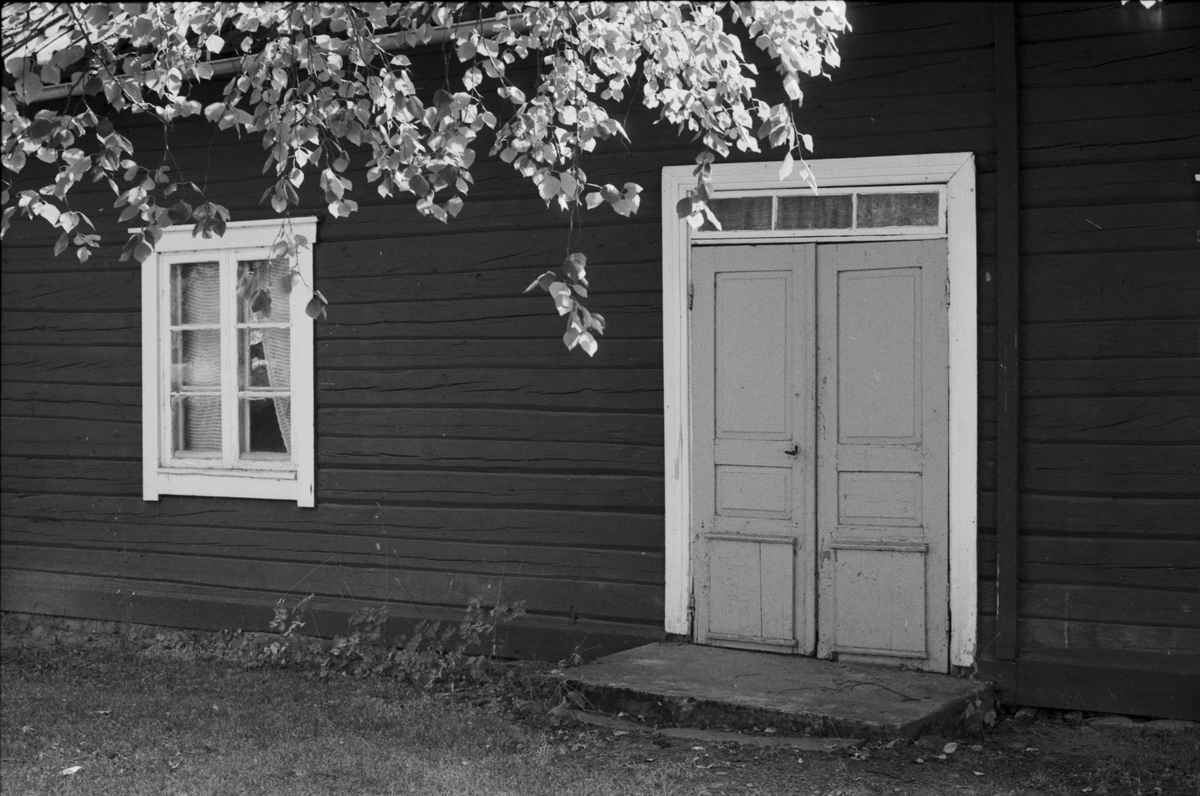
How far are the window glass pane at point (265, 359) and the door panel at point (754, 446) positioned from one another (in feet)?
8.45

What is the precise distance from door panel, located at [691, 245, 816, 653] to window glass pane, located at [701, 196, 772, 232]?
12 cm

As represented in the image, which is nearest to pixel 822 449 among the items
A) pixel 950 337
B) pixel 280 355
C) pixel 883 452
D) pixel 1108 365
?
pixel 883 452

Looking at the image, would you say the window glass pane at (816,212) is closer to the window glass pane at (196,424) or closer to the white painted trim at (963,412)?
the white painted trim at (963,412)

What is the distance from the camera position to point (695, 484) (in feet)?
A: 21.1

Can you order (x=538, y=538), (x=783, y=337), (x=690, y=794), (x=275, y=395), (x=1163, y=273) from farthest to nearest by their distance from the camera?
(x=275, y=395)
(x=538, y=538)
(x=783, y=337)
(x=1163, y=273)
(x=690, y=794)

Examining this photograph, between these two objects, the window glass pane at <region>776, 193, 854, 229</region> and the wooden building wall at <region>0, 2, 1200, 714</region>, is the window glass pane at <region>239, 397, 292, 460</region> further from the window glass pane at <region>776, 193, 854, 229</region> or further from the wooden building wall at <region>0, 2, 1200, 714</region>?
the window glass pane at <region>776, 193, 854, 229</region>

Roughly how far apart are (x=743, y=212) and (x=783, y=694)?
231 centimetres

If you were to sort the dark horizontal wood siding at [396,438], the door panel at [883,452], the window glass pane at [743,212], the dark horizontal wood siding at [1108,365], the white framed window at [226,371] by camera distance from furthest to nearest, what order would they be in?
the white framed window at [226,371] → the dark horizontal wood siding at [396,438] → the window glass pane at [743,212] → the door panel at [883,452] → the dark horizontal wood siding at [1108,365]

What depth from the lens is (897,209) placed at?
19.7 feet

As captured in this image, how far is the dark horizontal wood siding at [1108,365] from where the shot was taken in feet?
18.0

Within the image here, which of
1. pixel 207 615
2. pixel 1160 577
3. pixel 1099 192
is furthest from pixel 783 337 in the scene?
pixel 207 615

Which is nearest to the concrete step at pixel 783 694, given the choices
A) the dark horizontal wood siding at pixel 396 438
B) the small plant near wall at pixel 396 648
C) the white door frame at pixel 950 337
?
the white door frame at pixel 950 337

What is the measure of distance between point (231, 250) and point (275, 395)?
90cm

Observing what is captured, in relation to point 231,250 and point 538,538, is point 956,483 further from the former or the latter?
point 231,250
